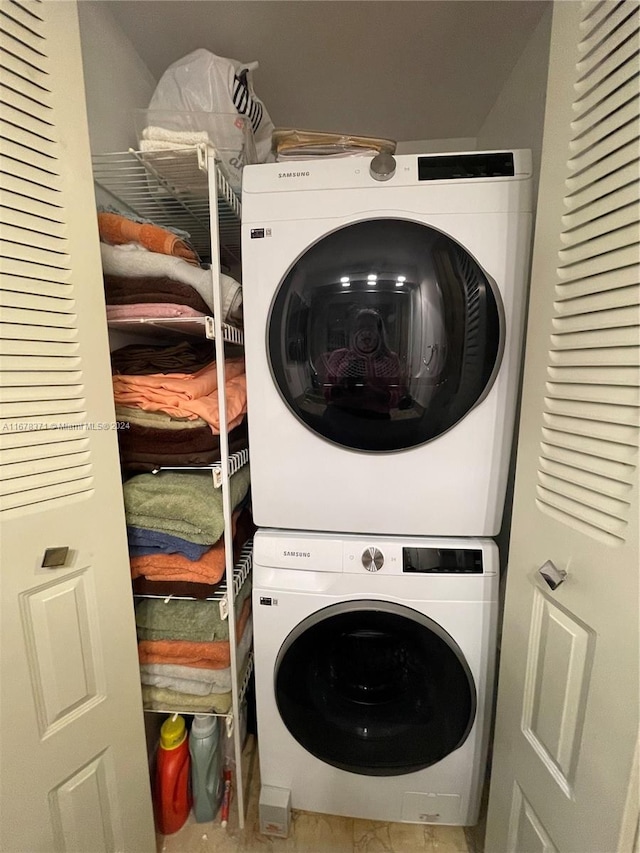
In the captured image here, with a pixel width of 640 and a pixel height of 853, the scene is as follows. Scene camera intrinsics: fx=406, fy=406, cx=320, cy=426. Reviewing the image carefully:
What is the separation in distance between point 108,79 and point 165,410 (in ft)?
2.98

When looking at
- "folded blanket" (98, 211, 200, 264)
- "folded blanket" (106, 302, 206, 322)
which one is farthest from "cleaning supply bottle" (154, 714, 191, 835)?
"folded blanket" (98, 211, 200, 264)

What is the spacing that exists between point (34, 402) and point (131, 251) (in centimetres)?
44

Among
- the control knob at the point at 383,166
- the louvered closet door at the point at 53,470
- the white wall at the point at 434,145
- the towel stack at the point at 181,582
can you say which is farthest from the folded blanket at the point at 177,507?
the white wall at the point at 434,145

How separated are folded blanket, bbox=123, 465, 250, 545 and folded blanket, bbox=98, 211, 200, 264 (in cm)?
56

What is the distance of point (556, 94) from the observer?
714 mm

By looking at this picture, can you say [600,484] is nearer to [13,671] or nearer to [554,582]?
[554,582]

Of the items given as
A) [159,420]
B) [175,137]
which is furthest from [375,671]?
[175,137]

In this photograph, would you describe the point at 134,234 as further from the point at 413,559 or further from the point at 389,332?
the point at 413,559

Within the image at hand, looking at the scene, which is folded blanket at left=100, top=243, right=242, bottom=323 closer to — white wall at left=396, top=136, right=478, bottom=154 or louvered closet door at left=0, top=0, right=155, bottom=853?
louvered closet door at left=0, top=0, right=155, bottom=853

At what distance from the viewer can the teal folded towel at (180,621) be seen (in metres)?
1.06

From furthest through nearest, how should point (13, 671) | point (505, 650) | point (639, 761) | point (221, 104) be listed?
point (221, 104) → point (505, 650) → point (13, 671) → point (639, 761)

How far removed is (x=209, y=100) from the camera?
101 cm

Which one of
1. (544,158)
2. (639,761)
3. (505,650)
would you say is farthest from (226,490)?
(544,158)

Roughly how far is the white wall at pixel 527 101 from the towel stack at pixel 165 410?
1094 mm
